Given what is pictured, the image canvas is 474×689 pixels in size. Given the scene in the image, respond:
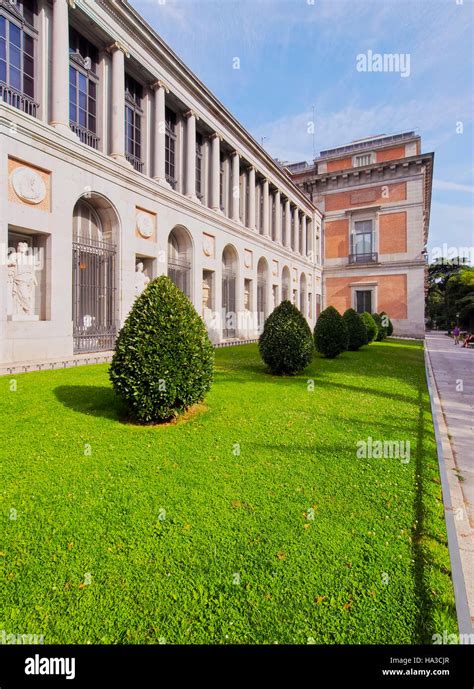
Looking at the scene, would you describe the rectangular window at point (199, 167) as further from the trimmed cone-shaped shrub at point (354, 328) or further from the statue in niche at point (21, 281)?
the statue in niche at point (21, 281)

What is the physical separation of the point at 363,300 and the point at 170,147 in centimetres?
2665

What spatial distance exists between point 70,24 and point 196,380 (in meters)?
16.7

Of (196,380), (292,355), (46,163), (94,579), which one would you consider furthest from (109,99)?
(94,579)

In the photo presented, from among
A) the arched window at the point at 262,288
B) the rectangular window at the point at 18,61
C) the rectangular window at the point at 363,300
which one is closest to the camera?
the rectangular window at the point at 18,61

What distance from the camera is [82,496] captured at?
3723 millimetres

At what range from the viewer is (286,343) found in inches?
408

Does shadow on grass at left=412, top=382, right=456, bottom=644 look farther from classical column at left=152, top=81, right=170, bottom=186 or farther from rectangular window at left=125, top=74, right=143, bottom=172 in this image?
rectangular window at left=125, top=74, right=143, bottom=172

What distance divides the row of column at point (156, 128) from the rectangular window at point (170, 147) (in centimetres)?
77

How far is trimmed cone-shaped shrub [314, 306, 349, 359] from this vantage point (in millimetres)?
14510

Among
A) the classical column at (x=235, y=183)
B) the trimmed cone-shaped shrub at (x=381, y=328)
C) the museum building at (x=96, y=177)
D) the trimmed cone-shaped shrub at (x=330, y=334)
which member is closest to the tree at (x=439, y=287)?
the trimmed cone-shaped shrub at (x=381, y=328)

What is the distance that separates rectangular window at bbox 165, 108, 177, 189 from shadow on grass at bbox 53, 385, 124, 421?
1550cm

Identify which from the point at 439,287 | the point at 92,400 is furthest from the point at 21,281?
the point at 439,287

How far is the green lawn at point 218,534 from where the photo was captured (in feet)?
7.50
